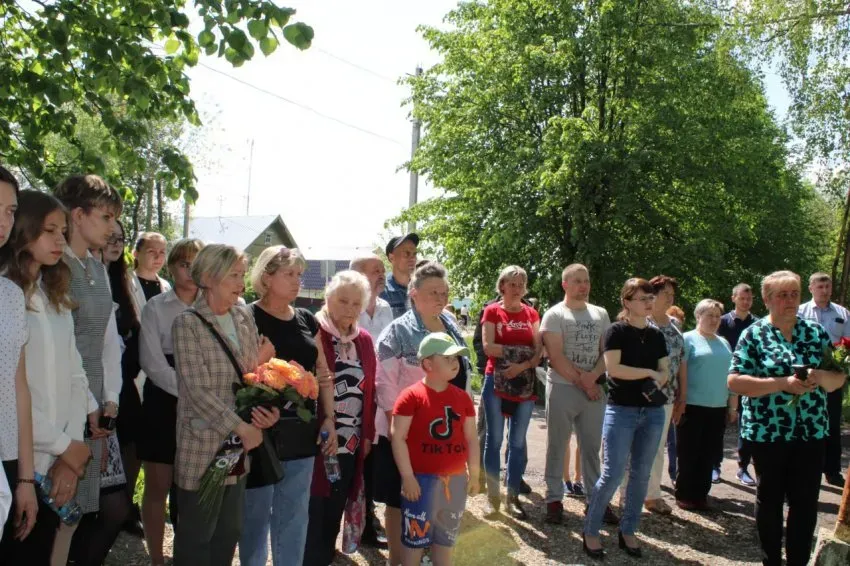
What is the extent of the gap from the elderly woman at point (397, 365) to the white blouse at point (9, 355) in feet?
8.22

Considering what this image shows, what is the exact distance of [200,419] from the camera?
3.75 meters

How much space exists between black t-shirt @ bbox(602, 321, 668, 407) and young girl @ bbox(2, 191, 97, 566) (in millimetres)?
3728

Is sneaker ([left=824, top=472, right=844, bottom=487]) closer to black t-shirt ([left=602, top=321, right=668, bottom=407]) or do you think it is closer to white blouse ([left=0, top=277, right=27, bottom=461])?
black t-shirt ([left=602, top=321, right=668, bottom=407])

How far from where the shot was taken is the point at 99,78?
224 inches

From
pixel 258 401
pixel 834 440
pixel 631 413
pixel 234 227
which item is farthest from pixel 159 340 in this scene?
pixel 234 227

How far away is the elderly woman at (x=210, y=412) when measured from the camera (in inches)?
146

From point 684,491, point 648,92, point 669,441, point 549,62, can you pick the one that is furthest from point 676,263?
point 684,491

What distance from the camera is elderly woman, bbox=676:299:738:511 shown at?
23.3ft

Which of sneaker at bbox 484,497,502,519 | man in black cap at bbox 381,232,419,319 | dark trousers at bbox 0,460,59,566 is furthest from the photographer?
sneaker at bbox 484,497,502,519

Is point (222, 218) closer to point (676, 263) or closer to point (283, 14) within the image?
point (676, 263)

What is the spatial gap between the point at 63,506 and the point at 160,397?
133cm


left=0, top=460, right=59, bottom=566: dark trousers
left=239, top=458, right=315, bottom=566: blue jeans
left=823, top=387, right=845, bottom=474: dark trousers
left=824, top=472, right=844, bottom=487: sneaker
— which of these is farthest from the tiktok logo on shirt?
left=824, top=472, right=844, bottom=487: sneaker

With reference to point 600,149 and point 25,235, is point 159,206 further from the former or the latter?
point 25,235

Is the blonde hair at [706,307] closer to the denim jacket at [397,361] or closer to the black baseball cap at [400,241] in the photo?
the black baseball cap at [400,241]
